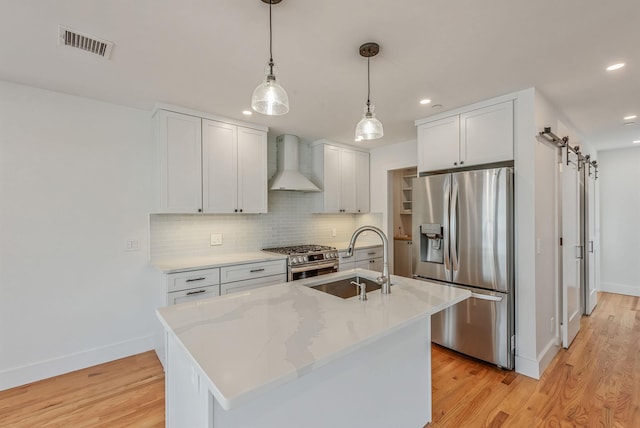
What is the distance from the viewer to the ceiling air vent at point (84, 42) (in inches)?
68.4

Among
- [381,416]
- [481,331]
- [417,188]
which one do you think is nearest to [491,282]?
[481,331]

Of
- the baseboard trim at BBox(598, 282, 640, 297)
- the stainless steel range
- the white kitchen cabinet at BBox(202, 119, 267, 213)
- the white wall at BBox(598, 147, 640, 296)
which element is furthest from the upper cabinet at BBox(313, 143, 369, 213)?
the baseboard trim at BBox(598, 282, 640, 297)

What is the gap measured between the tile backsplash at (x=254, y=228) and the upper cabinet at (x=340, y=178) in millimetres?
337

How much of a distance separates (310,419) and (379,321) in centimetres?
53

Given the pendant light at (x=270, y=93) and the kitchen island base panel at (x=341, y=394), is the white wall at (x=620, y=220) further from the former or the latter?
the pendant light at (x=270, y=93)

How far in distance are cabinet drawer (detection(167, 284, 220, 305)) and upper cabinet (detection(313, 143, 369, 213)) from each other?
6.35 feet

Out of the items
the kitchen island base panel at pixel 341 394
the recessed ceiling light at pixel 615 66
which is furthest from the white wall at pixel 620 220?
the kitchen island base panel at pixel 341 394

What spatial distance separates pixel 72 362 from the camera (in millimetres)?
2664

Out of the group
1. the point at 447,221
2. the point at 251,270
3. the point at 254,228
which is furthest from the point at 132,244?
the point at 447,221

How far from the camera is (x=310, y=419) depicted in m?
1.30

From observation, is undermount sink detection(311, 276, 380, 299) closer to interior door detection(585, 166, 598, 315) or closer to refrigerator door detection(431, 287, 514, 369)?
refrigerator door detection(431, 287, 514, 369)

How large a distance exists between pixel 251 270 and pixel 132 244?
1.23m

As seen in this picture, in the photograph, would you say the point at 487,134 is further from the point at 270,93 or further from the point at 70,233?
the point at 70,233

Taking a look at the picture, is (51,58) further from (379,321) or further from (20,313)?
(379,321)
